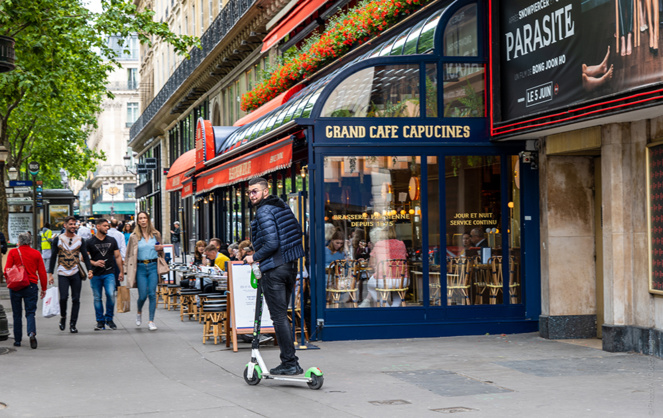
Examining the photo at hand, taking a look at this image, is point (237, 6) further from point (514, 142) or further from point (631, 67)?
point (631, 67)

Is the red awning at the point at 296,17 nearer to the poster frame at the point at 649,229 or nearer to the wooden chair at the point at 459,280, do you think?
the wooden chair at the point at 459,280

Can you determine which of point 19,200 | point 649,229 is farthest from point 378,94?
point 19,200

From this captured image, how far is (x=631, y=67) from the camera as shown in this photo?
29.6ft

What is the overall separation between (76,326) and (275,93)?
25.4 ft

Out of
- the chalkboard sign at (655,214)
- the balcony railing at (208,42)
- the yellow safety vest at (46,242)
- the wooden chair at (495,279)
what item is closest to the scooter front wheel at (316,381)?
the chalkboard sign at (655,214)

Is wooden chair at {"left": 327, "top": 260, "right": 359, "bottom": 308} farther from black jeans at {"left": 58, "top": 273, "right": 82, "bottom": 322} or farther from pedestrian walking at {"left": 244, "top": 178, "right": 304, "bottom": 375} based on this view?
black jeans at {"left": 58, "top": 273, "right": 82, "bottom": 322}

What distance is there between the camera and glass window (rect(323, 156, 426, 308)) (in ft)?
38.5

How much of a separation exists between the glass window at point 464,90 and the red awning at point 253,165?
2.23 m

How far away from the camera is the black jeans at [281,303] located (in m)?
8.51

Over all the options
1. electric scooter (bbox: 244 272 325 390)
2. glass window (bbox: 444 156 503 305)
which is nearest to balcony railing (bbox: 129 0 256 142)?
glass window (bbox: 444 156 503 305)

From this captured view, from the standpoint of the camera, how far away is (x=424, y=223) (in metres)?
11.9

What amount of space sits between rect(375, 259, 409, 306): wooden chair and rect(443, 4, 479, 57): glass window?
295 cm

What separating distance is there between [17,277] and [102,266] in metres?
2.23

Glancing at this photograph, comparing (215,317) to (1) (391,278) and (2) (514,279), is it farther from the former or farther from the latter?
(2) (514,279)
